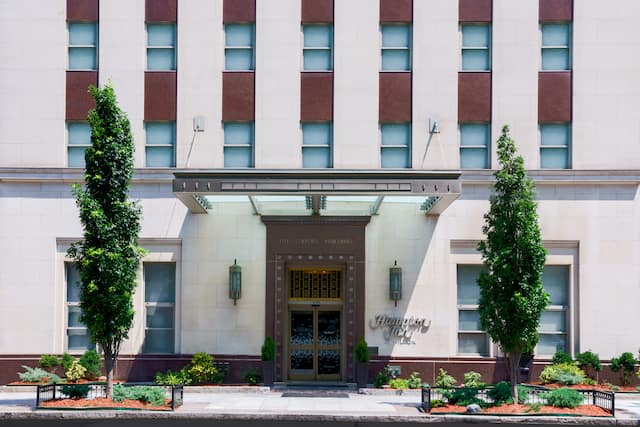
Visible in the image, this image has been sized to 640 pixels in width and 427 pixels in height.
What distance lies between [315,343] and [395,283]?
3.56 meters

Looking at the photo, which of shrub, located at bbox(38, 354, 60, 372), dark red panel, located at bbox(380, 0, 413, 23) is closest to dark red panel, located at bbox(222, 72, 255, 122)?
dark red panel, located at bbox(380, 0, 413, 23)

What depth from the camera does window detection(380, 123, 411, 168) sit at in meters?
29.3

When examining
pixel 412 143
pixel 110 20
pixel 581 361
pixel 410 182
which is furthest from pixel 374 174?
pixel 110 20

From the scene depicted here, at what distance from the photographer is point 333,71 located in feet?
96.2

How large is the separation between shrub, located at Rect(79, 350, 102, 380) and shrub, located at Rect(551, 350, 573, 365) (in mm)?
15115

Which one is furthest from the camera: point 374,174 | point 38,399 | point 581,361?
point 581,361

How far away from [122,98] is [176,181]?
20.2 ft

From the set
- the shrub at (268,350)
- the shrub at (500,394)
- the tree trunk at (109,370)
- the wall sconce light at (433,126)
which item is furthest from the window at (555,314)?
the tree trunk at (109,370)

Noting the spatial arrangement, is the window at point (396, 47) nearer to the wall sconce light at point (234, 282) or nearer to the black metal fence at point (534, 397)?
the wall sconce light at point (234, 282)

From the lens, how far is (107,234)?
23219 mm

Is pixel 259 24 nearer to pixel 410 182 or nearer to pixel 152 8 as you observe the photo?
pixel 152 8

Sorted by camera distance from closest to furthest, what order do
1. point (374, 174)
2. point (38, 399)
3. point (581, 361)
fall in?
point (38, 399)
point (374, 174)
point (581, 361)

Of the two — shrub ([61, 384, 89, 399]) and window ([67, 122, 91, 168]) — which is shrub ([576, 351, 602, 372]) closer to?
shrub ([61, 384, 89, 399])

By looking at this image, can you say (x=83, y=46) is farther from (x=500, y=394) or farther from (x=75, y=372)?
(x=500, y=394)
